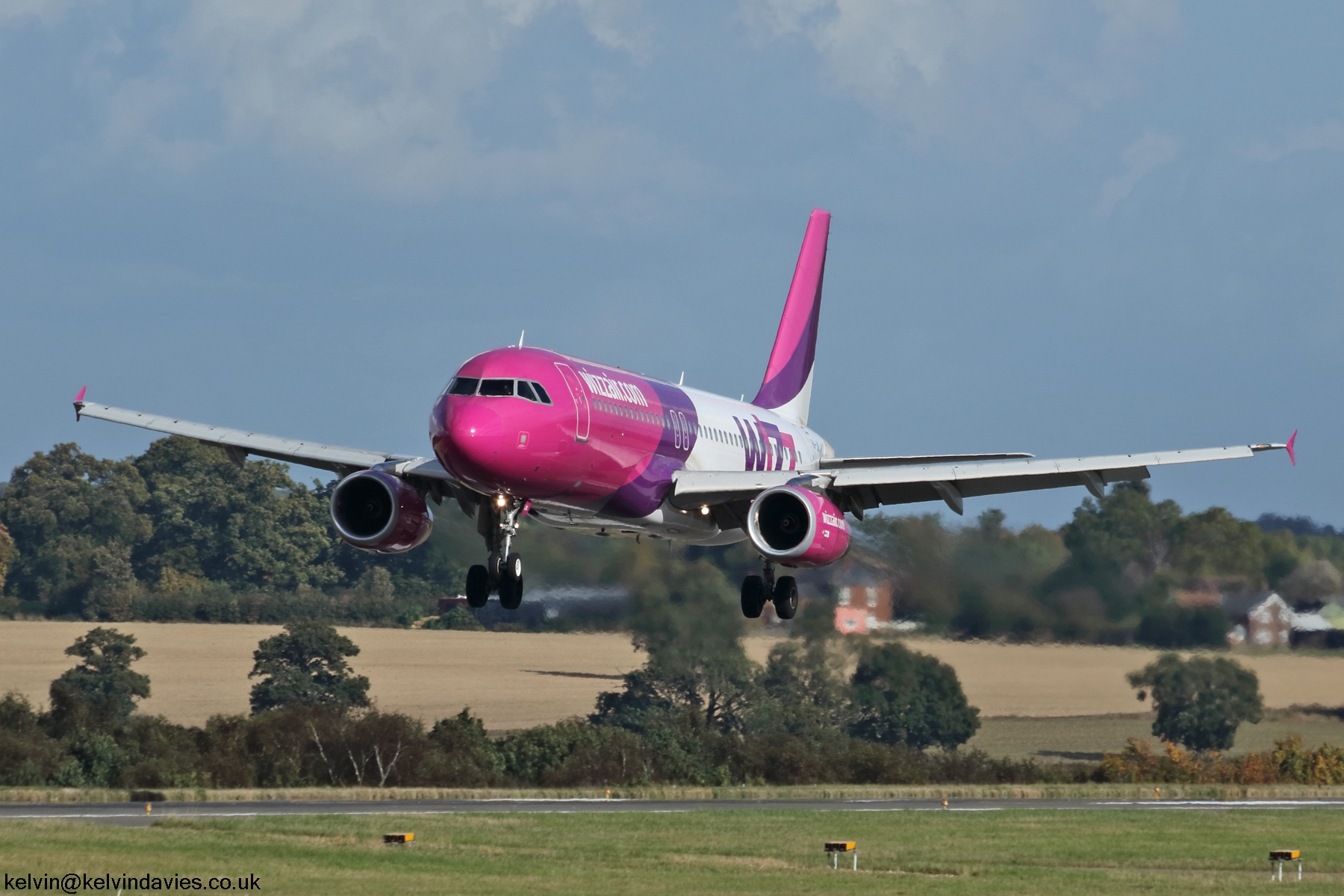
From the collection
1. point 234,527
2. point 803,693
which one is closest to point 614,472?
point 803,693

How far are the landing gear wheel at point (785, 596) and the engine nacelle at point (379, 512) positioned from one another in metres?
8.84

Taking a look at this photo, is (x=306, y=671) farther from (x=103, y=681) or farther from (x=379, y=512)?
(x=379, y=512)

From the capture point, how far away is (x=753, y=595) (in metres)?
44.9

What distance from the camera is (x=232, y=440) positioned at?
44750 millimetres

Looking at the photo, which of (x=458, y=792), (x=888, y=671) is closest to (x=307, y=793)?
(x=458, y=792)

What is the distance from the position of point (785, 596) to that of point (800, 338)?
13.7 m

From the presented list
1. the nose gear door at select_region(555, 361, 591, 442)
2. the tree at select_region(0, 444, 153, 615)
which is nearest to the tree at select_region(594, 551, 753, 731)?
the nose gear door at select_region(555, 361, 591, 442)

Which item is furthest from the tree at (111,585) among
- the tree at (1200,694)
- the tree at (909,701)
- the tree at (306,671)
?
the tree at (1200,694)

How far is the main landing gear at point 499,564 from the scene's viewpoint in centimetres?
3809

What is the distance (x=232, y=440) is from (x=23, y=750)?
3455 centimetres

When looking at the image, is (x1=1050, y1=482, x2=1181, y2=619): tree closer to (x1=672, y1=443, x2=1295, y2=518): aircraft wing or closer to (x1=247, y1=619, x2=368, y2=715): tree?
(x1=672, y1=443, x2=1295, y2=518): aircraft wing

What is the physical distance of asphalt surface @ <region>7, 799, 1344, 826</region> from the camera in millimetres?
60688

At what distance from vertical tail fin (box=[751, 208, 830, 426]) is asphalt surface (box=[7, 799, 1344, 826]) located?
16.5 meters

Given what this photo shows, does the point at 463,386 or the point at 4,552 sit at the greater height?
the point at 4,552
